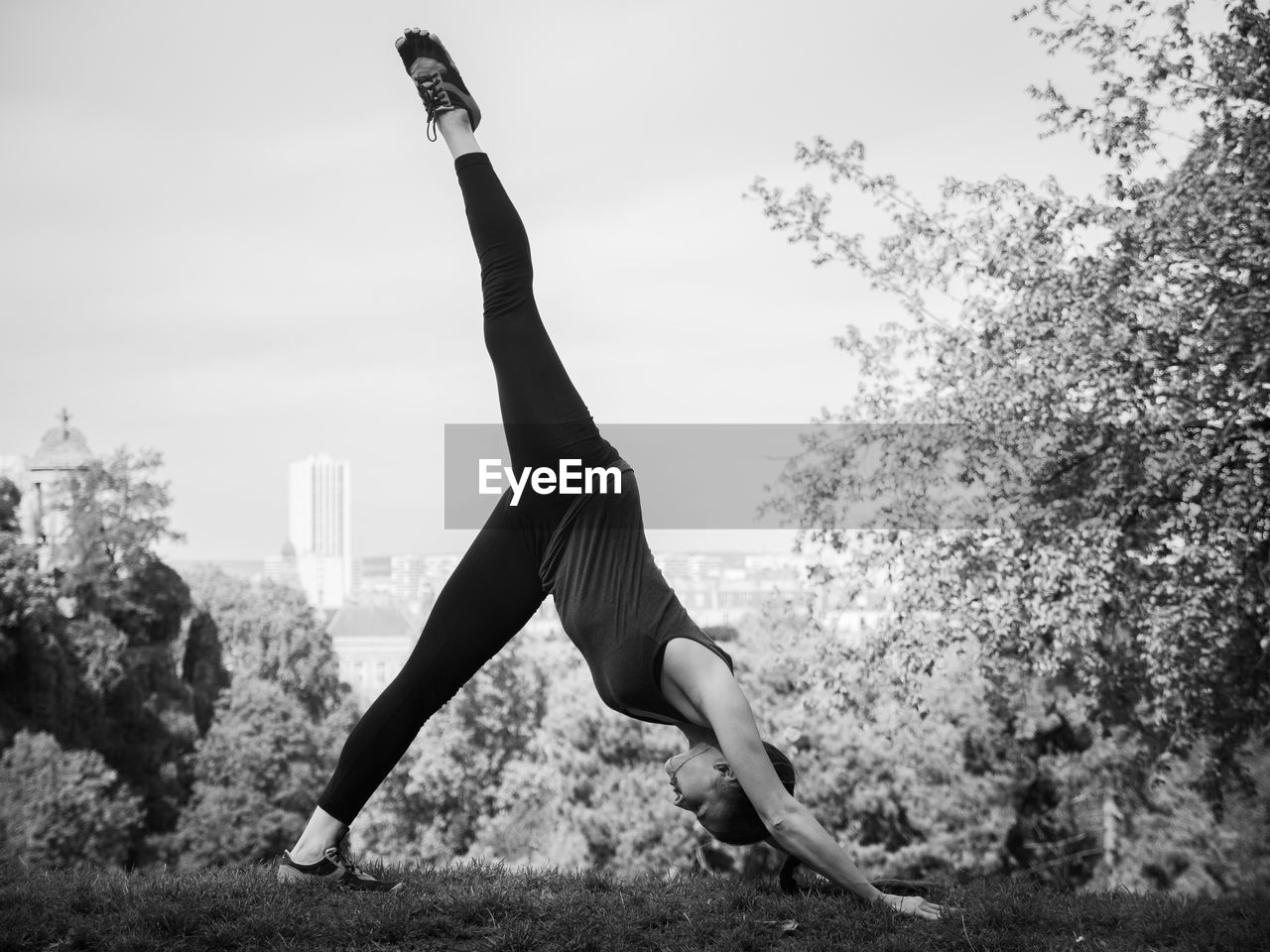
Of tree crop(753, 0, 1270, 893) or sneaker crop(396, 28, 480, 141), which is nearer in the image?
sneaker crop(396, 28, 480, 141)

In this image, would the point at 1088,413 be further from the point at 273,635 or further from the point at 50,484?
the point at 273,635

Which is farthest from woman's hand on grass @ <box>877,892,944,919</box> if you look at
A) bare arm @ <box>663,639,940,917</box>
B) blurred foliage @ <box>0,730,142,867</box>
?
blurred foliage @ <box>0,730,142,867</box>

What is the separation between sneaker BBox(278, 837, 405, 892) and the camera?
4.62 metres

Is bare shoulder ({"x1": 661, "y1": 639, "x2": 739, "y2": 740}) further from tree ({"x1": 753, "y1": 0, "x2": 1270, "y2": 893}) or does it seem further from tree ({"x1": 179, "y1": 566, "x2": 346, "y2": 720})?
tree ({"x1": 179, "y1": 566, "x2": 346, "y2": 720})

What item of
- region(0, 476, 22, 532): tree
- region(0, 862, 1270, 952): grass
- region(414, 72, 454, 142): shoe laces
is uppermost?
region(414, 72, 454, 142): shoe laces

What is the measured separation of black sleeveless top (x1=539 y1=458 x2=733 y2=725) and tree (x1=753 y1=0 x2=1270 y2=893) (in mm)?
6457

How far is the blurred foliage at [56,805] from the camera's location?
25.5m

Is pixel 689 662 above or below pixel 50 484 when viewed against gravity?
below

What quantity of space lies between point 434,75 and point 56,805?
85.0 feet

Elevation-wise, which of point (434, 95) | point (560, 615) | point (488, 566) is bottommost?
point (560, 615)

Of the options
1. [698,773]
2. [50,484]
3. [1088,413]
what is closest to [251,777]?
[50,484]

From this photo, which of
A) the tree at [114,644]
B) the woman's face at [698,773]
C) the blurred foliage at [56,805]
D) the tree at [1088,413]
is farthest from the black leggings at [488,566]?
the tree at [114,644]

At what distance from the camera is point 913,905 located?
4.22 m

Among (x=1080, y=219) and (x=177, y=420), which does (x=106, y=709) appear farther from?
(x=177, y=420)
